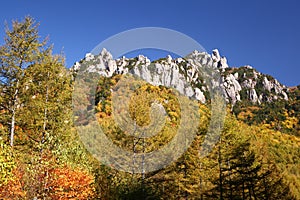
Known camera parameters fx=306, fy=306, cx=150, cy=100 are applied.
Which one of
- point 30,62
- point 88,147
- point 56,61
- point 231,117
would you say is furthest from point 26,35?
point 231,117

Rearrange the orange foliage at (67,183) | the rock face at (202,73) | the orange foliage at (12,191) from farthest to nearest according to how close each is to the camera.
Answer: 1. the rock face at (202,73)
2. the orange foliage at (67,183)
3. the orange foliage at (12,191)

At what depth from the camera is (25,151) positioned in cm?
1423

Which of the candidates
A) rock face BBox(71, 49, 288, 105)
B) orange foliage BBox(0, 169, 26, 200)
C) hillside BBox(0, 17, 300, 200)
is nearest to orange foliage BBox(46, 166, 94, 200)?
hillside BBox(0, 17, 300, 200)

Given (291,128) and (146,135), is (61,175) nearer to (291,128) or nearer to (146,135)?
(146,135)

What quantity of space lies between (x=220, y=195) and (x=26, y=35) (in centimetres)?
1490

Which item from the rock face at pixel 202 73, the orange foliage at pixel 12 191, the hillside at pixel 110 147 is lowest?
the orange foliage at pixel 12 191

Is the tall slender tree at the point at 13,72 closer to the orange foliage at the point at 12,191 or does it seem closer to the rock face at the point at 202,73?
the orange foliage at the point at 12,191

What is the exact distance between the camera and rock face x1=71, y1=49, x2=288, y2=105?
99.0 m

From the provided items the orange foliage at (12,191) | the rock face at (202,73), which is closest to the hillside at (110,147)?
the orange foliage at (12,191)

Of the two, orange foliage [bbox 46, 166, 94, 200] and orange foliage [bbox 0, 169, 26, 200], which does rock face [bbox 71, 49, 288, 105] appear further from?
orange foliage [bbox 0, 169, 26, 200]

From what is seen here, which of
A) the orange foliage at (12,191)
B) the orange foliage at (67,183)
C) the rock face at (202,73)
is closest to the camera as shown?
the orange foliage at (12,191)

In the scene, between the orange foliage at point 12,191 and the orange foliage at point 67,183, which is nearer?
the orange foliage at point 12,191

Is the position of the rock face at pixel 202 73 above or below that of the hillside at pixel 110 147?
above

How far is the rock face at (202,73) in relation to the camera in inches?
3898
